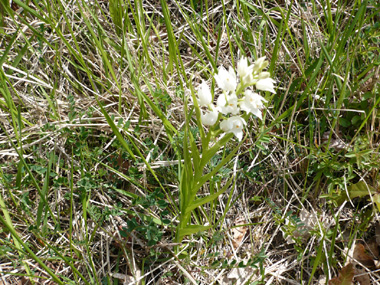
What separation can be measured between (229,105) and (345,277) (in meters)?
1.12

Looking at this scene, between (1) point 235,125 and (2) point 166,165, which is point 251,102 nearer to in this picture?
(1) point 235,125

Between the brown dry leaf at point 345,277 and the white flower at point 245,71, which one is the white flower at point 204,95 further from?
the brown dry leaf at point 345,277

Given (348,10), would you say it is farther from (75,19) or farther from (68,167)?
(68,167)

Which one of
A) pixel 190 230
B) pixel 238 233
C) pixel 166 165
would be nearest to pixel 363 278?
pixel 238 233

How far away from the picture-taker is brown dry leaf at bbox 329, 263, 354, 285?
1880 millimetres

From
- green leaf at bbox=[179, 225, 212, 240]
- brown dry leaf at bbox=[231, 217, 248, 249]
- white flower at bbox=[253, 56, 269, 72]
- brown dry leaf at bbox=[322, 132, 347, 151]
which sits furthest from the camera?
brown dry leaf at bbox=[322, 132, 347, 151]

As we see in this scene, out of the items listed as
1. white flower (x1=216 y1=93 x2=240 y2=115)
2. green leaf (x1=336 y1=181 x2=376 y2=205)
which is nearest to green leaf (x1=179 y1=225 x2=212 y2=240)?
white flower (x1=216 y1=93 x2=240 y2=115)

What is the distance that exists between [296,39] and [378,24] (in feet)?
1.64

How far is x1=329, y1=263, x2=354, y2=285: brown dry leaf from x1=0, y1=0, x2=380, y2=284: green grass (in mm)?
78

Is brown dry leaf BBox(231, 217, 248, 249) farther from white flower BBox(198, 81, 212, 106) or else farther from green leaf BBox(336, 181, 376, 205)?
white flower BBox(198, 81, 212, 106)

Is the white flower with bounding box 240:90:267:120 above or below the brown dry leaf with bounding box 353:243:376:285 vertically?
above

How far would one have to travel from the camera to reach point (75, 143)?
2.09 meters

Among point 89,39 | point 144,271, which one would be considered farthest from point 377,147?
point 89,39

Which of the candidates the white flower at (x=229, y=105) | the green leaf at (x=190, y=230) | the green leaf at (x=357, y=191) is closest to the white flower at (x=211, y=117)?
the white flower at (x=229, y=105)
